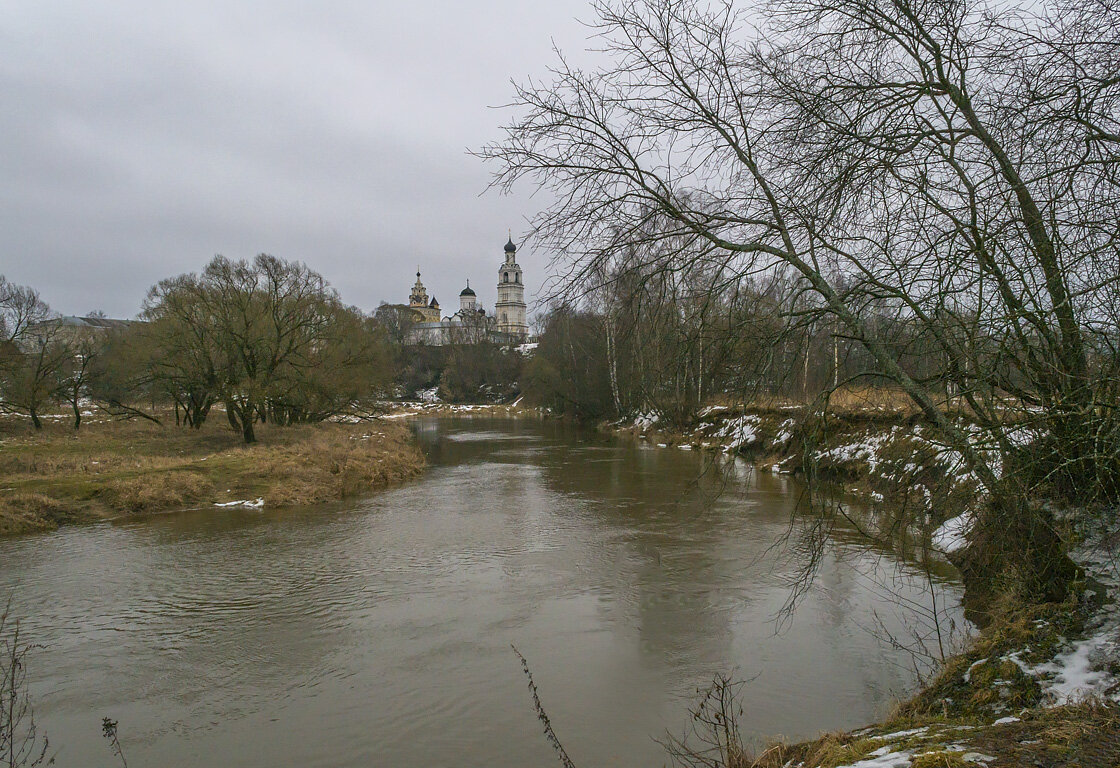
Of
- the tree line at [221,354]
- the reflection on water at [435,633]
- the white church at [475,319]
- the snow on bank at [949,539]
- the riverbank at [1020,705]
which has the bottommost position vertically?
the reflection on water at [435,633]

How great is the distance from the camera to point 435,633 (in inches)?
293

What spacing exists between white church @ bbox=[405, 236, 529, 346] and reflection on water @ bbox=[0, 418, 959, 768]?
5758 cm

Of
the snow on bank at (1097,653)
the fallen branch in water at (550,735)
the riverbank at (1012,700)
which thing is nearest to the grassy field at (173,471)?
the fallen branch in water at (550,735)

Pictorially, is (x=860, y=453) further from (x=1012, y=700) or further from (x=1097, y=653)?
(x=1012, y=700)

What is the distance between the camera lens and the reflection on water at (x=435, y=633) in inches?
211

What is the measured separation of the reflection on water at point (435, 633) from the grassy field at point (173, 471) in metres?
1.50

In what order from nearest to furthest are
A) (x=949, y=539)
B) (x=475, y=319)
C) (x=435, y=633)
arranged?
1. (x=435, y=633)
2. (x=949, y=539)
3. (x=475, y=319)

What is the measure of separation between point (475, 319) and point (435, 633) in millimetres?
71384

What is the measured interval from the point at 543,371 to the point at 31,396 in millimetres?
25391

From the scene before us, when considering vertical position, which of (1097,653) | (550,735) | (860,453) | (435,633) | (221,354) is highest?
(221,354)

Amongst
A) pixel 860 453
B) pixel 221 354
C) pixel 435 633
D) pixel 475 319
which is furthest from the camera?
pixel 475 319

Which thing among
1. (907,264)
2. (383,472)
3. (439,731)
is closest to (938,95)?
(907,264)

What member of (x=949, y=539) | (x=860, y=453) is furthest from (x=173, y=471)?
(x=949, y=539)

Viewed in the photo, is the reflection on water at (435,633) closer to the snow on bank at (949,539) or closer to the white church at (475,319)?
the snow on bank at (949,539)
